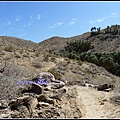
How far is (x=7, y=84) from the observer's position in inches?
262

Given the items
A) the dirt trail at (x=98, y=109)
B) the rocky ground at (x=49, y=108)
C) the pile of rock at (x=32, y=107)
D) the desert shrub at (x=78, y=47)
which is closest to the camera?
the pile of rock at (x=32, y=107)

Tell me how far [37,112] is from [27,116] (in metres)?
0.30

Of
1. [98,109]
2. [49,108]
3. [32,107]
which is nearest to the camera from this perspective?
[32,107]

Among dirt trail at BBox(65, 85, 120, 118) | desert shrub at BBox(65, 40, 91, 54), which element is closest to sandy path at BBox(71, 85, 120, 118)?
dirt trail at BBox(65, 85, 120, 118)

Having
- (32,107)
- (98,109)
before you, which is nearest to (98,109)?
(98,109)

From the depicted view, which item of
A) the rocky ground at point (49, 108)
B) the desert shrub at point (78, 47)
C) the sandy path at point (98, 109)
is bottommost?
the sandy path at point (98, 109)

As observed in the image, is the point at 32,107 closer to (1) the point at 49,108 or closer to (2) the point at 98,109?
(1) the point at 49,108

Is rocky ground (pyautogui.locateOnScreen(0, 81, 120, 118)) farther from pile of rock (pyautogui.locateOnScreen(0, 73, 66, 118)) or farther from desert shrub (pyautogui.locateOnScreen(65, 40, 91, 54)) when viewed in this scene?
desert shrub (pyautogui.locateOnScreen(65, 40, 91, 54))

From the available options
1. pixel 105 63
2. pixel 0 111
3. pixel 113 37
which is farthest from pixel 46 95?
pixel 113 37

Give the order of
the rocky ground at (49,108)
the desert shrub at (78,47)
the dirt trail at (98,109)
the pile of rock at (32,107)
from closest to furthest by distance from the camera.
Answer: the pile of rock at (32,107)
the rocky ground at (49,108)
the dirt trail at (98,109)
the desert shrub at (78,47)

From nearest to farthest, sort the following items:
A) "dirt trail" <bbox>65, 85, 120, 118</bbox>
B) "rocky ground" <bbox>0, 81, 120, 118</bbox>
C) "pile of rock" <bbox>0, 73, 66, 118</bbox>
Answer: "pile of rock" <bbox>0, 73, 66, 118</bbox>, "rocky ground" <bbox>0, 81, 120, 118</bbox>, "dirt trail" <bbox>65, 85, 120, 118</bbox>

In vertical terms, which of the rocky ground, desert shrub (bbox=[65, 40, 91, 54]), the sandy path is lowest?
the sandy path

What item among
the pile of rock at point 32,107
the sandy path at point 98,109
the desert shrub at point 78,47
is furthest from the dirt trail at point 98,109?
the desert shrub at point 78,47

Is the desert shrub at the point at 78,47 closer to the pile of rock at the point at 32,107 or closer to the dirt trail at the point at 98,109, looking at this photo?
the dirt trail at the point at 98,109
